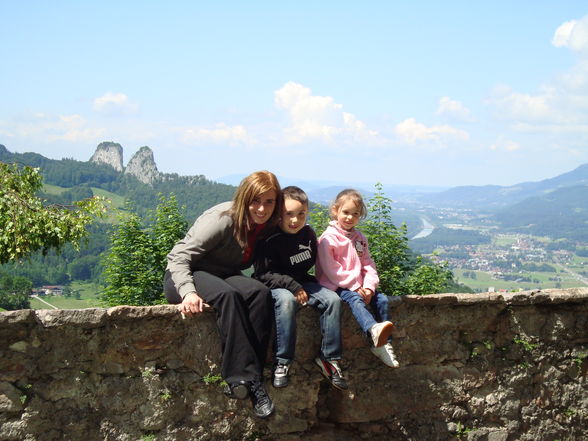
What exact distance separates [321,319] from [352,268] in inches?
19.3

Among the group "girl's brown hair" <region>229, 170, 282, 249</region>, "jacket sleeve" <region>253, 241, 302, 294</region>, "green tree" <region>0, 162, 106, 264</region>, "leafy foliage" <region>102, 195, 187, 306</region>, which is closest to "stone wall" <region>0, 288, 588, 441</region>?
"jacket sleeve" <region>253, 241, 302, 294</region>

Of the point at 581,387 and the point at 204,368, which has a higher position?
the point at 204,368

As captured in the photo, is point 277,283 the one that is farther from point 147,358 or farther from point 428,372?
point 428,372

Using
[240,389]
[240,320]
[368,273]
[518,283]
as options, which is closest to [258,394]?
[240,389]

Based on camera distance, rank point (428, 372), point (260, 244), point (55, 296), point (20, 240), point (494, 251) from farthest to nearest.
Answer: point (494, 251) → point (55, 296) → point (20, 240) → point (428, 372) → point (260, 244)

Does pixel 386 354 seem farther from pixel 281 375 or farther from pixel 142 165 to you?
pixel 142 165

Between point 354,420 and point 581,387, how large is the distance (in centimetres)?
216

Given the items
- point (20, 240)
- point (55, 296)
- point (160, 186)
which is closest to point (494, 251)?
point (160, 186)

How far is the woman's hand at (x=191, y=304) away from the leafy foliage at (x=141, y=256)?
666cm

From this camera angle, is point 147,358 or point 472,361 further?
point 472,361

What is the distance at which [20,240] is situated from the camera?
8.22 m

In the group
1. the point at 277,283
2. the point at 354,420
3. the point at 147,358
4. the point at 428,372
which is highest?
the point at 277,283

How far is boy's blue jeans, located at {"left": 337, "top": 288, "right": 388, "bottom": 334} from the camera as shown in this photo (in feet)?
12.4

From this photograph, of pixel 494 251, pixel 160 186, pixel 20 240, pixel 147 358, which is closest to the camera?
pixel 147 358
